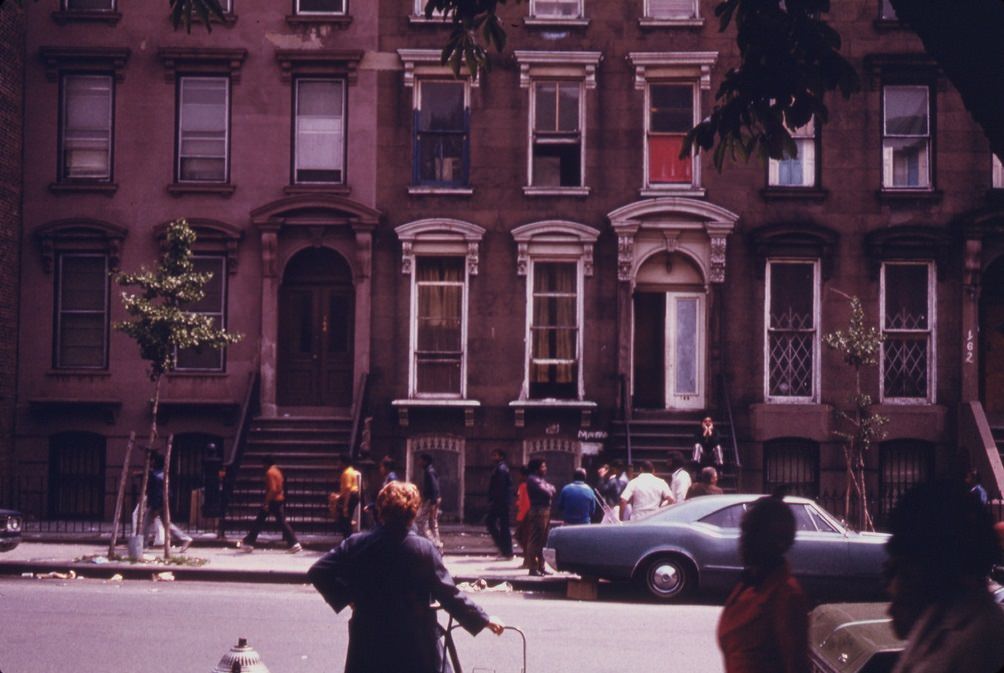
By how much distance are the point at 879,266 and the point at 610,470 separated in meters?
7.41

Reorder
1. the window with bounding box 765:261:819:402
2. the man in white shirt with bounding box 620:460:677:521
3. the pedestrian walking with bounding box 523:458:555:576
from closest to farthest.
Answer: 1. the pedestrian walking with bounding box 523:458:555:576
2. the man in white shirt with bounding box 620:460:677:521
3. the window with bounding box 765:261:819:402

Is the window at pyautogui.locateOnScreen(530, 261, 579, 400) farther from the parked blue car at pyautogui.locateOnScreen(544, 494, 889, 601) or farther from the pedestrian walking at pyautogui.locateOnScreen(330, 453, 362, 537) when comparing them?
the parked blue car at pyautogui.locateOnScreen(544, 494, 889, 601)

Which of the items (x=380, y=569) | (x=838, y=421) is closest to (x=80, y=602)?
(x=380, y=569)

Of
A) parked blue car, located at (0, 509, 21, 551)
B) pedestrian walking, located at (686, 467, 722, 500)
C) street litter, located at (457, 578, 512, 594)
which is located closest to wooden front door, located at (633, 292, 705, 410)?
pedestrian walking, located at (686, 467, 722, 500)

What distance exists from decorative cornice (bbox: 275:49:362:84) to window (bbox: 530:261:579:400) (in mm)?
5290

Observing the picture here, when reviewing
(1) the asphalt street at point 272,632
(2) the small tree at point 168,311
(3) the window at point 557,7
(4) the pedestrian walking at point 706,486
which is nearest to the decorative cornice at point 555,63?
(3) the window at point 557,7

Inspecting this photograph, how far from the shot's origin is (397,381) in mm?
25594

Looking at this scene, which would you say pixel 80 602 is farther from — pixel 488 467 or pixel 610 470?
pixel 488 467

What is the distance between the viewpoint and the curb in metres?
18.0

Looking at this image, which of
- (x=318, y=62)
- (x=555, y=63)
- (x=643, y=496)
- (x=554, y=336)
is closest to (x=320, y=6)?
(x=318, y=62)

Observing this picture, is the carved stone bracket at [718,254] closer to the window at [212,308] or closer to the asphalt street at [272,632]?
the window at [212,308]

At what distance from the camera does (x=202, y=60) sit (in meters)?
25.7

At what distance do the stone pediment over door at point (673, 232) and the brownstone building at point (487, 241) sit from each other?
0.19 feet

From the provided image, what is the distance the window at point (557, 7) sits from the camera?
25828 millimetres
